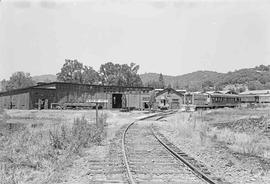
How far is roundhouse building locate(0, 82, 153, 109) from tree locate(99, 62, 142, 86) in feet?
146

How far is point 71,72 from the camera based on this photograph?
12044cm

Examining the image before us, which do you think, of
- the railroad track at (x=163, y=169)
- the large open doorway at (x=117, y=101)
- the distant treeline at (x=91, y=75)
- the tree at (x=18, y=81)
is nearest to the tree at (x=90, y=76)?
the distant treeline at (x=91, y=75)

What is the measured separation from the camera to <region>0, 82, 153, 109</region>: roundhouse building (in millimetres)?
63938

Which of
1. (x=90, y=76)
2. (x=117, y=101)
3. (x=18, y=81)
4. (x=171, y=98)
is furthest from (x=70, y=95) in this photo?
(x=18, y=81)

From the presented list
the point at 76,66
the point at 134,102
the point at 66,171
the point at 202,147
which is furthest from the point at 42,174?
the point at 76,66

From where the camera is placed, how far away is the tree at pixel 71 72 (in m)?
118

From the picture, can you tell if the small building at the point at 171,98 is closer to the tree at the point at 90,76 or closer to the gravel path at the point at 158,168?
the tree at the point at 90,76

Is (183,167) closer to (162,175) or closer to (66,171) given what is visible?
(162,175)

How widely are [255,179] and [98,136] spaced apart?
9557 mm

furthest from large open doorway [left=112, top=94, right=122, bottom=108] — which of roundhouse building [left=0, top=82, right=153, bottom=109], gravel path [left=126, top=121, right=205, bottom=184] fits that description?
gravel path [left=126, top=121, right=205, bottom=184]

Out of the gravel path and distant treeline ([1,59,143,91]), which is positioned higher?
distant treeline ([1,59,143,91])

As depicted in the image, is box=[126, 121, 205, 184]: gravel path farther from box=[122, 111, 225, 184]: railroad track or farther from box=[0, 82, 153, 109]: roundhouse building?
box=[0, 82, 153, 109]: roundhouse building

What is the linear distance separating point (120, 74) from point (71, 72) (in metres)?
17.6

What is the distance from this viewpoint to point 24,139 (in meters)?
15.0
